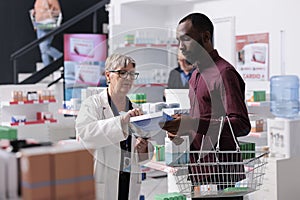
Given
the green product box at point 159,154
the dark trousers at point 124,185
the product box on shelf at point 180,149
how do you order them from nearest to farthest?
the product box on shelf at point 180,149 → the dark trousers at point 124,185 → the green product box at point 159,154

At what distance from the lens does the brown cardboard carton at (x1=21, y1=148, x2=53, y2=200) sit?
36.9 inches

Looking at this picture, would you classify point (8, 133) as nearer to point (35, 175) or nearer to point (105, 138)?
point (35, 175)

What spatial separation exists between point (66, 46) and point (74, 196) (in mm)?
7370

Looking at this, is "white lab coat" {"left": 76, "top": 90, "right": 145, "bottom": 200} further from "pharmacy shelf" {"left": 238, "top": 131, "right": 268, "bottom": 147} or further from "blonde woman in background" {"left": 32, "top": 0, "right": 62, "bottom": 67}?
"blonde woman in background" {"left": 32, "top": 0, "right": 62, "bottom": 67}

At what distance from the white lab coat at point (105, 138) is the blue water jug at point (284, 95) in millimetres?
3608

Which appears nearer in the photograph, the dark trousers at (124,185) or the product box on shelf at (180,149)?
the product box on shelf at (180,149)

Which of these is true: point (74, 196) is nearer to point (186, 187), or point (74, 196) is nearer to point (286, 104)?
point (186, 187)

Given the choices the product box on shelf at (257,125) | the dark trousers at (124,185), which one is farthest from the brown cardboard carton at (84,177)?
the product box on shelf at (257,125)

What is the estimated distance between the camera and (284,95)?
579cm

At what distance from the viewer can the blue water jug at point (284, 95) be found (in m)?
5.60

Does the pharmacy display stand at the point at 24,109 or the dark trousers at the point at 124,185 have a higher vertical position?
the pharmacy display stand at the point at 24,109

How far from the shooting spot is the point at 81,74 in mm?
7758

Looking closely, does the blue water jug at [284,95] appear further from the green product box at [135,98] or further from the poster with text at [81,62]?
the green product box at [135,98]

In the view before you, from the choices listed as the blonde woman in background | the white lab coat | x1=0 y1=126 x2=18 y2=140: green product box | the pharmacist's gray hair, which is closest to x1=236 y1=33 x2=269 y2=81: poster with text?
the blonde woman in background
